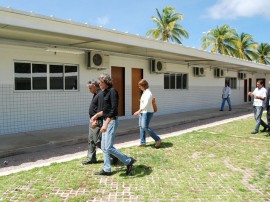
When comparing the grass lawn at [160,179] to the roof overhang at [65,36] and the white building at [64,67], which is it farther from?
the white building at [64,67]

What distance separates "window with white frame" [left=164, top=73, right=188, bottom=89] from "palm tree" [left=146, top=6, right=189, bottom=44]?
18.5 metres

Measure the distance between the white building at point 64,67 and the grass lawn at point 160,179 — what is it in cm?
374

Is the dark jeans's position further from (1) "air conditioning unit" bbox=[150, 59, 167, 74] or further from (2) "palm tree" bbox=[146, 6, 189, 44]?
(2) "palm tree" bbox=[146, 6, 189, 44]

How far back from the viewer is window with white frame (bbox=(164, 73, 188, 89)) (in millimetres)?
15445

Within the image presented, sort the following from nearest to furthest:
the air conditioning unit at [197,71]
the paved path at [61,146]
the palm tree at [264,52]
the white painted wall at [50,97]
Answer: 1. the paved path at [61,146]
2. the white painted wall at [50,97]
3. the air conditioning unit at [197,71]
4. the palm tree at [264,52]

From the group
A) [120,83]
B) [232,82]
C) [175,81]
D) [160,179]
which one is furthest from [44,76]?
[232,82]

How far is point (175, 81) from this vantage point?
16094 mm

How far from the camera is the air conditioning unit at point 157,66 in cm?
1405

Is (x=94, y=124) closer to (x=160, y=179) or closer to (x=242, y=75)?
(x=160, y=179)

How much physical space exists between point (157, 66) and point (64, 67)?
533 centimetres

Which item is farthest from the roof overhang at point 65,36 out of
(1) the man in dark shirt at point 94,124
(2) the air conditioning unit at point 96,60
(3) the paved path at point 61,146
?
(3) the paved path at point 61,146

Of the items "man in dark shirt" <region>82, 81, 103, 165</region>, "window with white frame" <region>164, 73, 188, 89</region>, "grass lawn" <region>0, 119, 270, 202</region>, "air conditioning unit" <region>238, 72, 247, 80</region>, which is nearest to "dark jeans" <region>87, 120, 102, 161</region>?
"man in dark shirt" <region>82, 81, 103, 165</region>

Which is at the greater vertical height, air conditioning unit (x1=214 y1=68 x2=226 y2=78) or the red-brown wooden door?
air conditioning unit (x1=214 y1=68 x2=226 y2=78)

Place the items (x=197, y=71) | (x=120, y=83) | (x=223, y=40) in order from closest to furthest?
1. (x=120, y=83)
2. (x=197, y=71)
3. (x=223, y=40)
